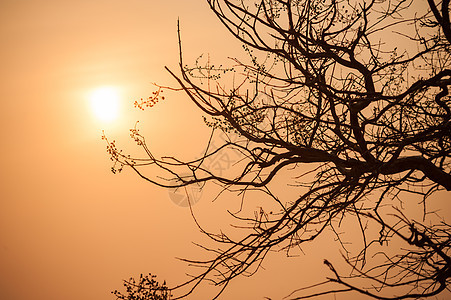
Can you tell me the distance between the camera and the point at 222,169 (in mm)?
7344

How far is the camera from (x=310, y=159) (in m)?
3.57

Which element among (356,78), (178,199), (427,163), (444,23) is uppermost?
(178,199)

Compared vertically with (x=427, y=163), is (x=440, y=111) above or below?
above

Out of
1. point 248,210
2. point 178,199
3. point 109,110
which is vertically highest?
point 109,110

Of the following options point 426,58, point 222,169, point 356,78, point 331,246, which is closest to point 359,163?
point 356,78

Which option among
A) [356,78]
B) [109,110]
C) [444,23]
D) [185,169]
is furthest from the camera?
[185,169]

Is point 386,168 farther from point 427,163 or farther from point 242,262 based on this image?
point 242,262

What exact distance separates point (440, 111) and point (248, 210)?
387 cm

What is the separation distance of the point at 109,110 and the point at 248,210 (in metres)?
2.90

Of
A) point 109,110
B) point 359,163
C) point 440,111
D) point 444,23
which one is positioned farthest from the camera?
point 109,110

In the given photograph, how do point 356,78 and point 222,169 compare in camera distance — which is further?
point 222,169

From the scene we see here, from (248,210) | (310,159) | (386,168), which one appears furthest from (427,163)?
(248,210)

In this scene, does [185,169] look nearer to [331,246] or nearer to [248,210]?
[248,210]

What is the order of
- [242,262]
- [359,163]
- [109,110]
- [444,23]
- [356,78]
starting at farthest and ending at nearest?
[109,110] < [356,78] < [359,163] < [444,23] < [242,262]
